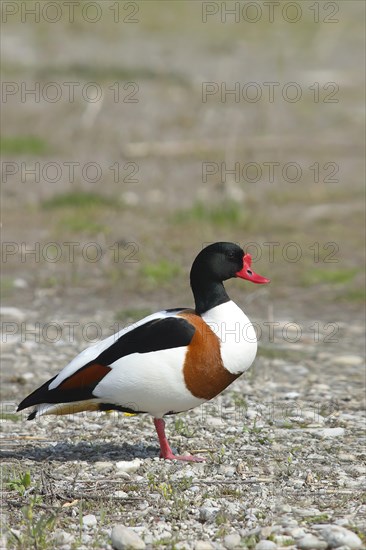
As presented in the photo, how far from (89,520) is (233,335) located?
5.18 feet

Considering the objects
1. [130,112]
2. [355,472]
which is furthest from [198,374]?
[130,112]

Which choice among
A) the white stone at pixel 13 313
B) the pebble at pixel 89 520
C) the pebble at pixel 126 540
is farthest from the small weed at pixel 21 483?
the white stone at pixel 13 313

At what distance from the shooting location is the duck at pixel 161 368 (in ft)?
21.6

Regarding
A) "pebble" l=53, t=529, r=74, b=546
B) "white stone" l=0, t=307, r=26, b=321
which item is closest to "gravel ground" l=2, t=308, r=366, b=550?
"pebble" l=53, t=529, r=74, b=546

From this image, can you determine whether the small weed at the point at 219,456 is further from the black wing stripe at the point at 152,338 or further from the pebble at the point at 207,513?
the pebble at the point at 207,513

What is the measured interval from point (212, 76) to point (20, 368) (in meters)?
14.5

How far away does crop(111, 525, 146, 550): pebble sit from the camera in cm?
530

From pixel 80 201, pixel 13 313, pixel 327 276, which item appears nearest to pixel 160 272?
pixel 327 276

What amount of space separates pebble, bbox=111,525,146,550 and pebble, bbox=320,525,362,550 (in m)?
0.91

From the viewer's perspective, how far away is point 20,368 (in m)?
9.41

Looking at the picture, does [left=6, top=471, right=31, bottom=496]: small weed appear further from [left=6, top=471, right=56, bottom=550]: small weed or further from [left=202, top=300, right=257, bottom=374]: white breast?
[left=202, top=300, right=257, bottom=374]: white breast

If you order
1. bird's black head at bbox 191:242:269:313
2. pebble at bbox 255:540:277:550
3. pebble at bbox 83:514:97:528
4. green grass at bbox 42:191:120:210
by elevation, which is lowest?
pebble at bbox 255:540:277:550

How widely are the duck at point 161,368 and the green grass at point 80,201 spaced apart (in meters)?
8.93

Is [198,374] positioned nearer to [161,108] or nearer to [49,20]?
[161,108]
